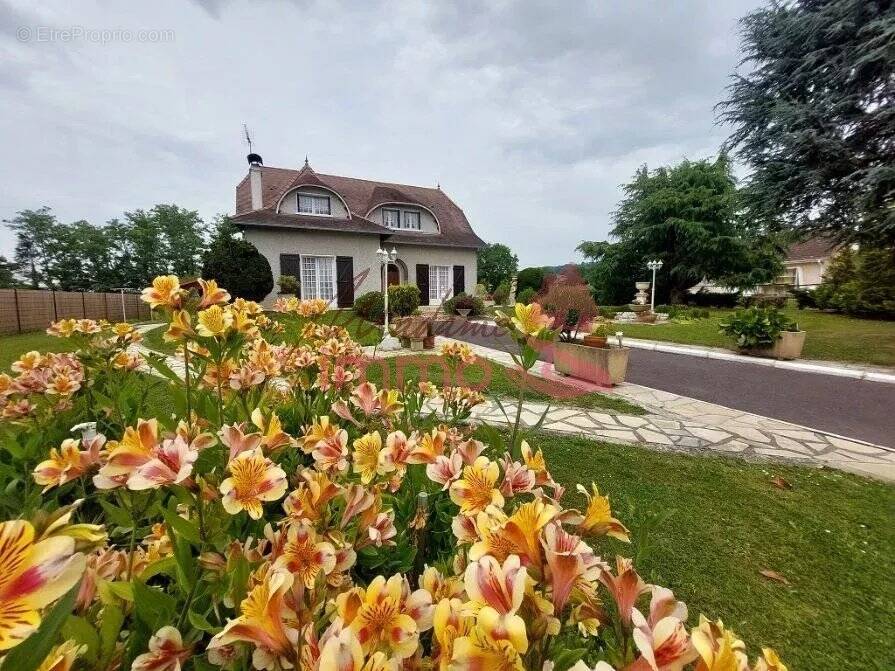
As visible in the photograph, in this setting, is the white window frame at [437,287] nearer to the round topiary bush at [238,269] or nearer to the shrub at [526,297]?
the round topiary bush at [238,269]

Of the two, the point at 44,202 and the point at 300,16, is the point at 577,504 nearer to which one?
the point at 300,16

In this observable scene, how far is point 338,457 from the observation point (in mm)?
801

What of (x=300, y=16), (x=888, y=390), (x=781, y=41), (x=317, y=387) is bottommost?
(x=888, y=390)

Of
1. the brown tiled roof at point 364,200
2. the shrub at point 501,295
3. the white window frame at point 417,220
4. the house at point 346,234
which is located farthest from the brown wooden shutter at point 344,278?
the shrub at point 501,295

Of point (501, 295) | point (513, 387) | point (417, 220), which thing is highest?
point (417, 220)

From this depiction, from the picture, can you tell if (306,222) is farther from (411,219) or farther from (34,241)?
(34,241)

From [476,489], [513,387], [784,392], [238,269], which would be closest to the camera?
[476,489]

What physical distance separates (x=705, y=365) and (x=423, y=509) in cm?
847

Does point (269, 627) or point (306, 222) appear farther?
point (306, 222)

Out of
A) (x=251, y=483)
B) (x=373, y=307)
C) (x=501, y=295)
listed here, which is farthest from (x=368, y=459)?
(x=501, y=295)

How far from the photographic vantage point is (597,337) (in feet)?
19.6

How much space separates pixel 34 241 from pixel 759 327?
4104 centimetres

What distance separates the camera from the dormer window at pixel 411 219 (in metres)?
17.5

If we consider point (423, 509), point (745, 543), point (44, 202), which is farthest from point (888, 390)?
point (44, 202)
